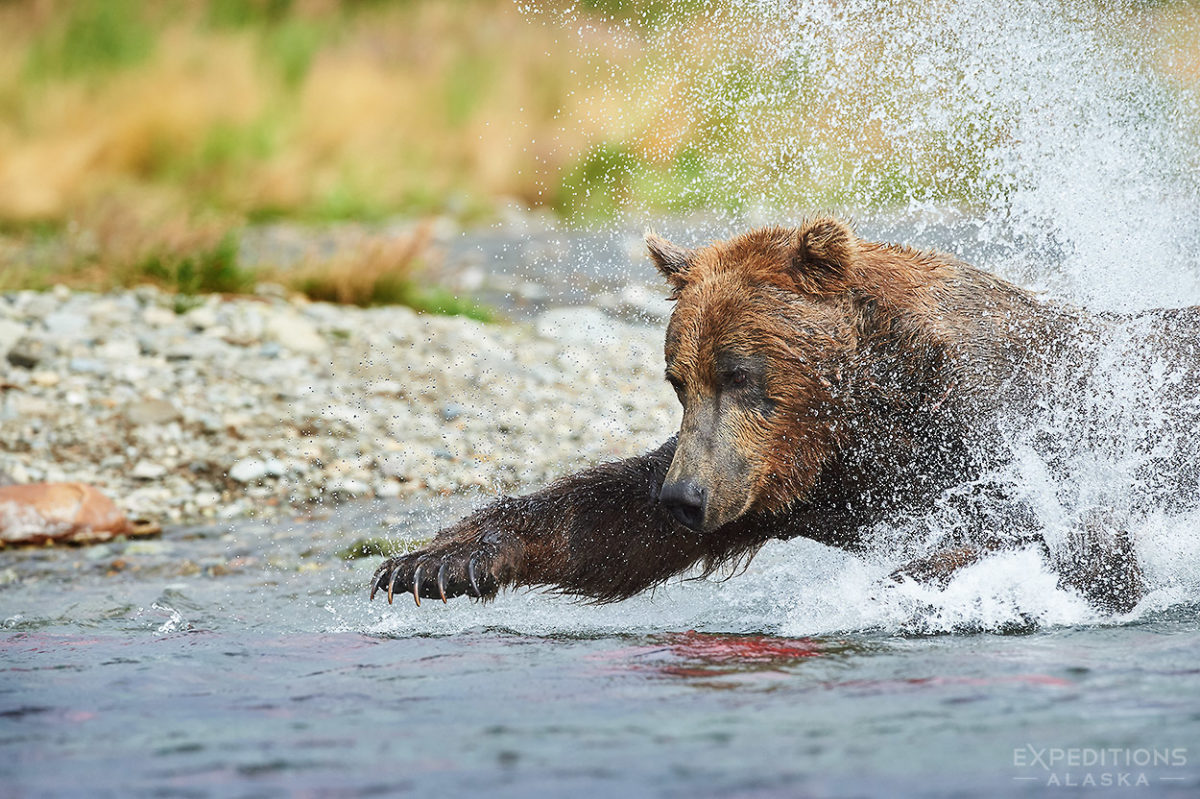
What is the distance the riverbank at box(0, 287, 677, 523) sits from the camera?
8.10 metres

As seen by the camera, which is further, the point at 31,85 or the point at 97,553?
the point at 31,85

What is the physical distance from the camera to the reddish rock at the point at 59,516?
7.17 meters

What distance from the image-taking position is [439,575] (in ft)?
17.6

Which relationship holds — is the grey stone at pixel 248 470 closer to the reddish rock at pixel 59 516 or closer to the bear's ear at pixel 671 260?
→ the reddish rock at pixel 59 516

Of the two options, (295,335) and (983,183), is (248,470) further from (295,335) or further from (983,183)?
(983,183)

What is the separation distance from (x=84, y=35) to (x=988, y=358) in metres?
15.7

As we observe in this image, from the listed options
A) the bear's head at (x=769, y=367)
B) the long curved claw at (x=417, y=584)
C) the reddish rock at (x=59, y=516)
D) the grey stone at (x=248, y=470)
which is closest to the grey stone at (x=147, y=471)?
the grey stone at (x=248, y=470)

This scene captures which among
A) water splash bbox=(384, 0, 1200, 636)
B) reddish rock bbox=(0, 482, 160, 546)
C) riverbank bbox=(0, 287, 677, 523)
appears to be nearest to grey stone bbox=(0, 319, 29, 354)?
riverbank bbox=(0, 287, 677, 523)

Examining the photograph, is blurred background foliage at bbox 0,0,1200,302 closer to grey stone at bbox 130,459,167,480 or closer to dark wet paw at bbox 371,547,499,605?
grey stone at bbox 130,459,167,480

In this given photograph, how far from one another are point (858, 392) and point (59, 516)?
4.21 meters

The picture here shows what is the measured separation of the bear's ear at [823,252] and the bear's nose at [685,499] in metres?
0.80

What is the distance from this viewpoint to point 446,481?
818 cm

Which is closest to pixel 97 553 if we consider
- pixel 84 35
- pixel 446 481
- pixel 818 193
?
pixel 446 481

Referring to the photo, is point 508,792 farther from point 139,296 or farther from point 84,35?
point 84,35
